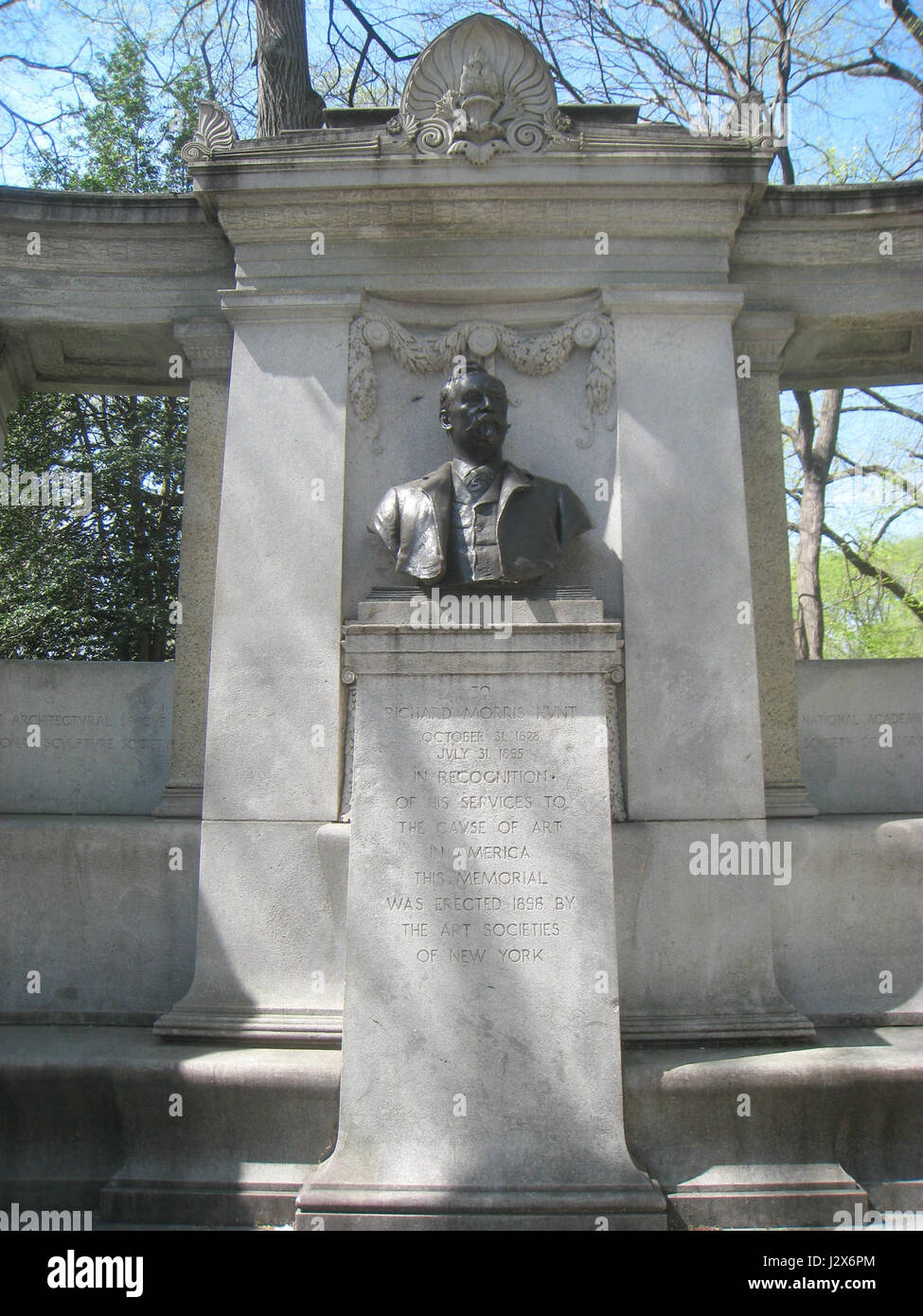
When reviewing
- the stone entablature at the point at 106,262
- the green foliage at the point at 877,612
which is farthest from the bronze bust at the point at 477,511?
the green foliage at the point at 877,612

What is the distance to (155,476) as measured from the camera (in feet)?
61.8

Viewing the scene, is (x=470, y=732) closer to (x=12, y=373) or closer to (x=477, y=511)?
(x=477, y=511)

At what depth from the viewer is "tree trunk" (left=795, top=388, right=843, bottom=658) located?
19766 mm

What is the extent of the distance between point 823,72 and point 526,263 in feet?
49.4

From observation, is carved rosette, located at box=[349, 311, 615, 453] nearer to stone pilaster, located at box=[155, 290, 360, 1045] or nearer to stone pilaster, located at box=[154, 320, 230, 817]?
stone pilaster, located at box=[155, 290, 360, 1045]

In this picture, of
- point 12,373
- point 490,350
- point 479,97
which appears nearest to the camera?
point 479,97

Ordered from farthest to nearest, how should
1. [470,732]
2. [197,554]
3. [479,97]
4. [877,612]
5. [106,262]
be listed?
[877,612], [106,262], [197,554], [479,97], [470,732]

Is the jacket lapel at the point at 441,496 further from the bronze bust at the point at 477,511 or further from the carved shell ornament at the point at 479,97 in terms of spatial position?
the carved shell ornament at the point at 479,97

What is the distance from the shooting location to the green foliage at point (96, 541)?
17438 millimetres

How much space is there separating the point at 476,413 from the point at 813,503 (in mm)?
15018

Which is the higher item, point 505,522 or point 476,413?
point 476,413

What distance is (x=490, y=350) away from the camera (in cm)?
718

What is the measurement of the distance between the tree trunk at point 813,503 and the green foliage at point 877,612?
191cm

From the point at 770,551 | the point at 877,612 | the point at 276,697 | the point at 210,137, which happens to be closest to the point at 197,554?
the point at 276,697
